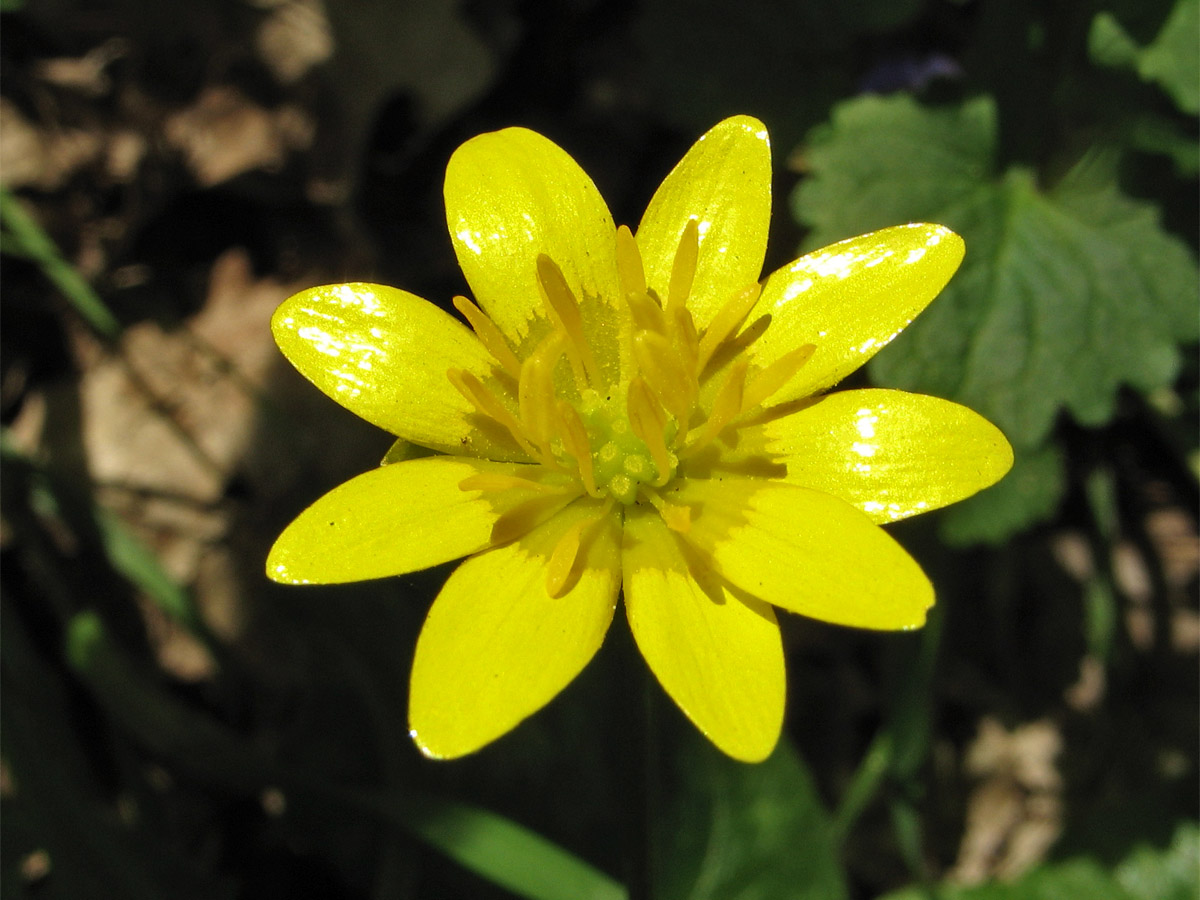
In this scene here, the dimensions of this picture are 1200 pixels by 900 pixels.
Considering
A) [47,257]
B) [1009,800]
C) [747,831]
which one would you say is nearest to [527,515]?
[747,831]

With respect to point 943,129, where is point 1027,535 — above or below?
below

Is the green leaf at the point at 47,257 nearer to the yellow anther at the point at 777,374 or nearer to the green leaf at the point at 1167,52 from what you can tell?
the yellow anther at the point at 777,374

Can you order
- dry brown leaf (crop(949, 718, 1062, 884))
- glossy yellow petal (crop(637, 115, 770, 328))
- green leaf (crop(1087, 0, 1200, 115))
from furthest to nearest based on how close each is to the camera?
dry brown leaf (crop(949, 718, 1062, 884))
green leaf (crop(1087, 0, 1200, 115))
glossy yellow petal (crop(637, 115, 770, 328))

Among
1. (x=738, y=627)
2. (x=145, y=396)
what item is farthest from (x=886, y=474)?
(x=145, y=396)

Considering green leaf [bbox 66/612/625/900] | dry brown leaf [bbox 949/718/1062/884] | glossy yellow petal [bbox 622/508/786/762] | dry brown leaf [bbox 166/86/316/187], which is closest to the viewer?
glossy yellow petal [bbox 622/508/786/762]

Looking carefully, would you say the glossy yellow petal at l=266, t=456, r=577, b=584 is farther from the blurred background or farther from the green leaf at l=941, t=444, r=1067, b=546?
the green leaf at l=941, t=444, r=1067, b=546

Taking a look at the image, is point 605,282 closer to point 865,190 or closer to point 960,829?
point 865,190

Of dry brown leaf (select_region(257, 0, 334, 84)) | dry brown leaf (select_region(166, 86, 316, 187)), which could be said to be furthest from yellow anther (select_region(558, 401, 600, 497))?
dry brown leaf (select_region(257, 0, 334, 84))

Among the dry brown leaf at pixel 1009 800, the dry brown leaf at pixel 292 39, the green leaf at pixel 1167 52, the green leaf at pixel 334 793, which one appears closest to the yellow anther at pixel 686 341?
the green leaf at pixel 334 793
